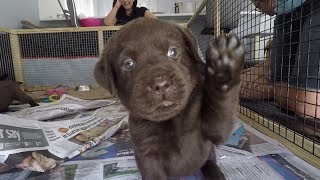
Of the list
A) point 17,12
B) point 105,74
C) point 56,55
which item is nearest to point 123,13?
point 56,55

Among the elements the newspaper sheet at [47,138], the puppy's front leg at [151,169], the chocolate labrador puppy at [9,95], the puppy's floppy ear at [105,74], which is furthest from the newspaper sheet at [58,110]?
the puppy's front leg at [151,169]

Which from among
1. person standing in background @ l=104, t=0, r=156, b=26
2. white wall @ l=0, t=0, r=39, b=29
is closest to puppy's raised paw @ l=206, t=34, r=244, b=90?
person standing in background @ l=104, t=0, r=156, b=26

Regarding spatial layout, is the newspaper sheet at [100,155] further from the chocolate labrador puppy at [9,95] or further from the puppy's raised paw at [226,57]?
the chocolate labrador puppy at [9,95]

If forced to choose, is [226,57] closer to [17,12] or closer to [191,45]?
[191,45]

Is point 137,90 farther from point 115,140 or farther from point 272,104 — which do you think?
point 272,104

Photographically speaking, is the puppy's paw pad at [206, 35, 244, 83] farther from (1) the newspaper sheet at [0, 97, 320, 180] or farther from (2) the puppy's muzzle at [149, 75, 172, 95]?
(1) the newspaper sheet at [0, 97, 320, 180]
